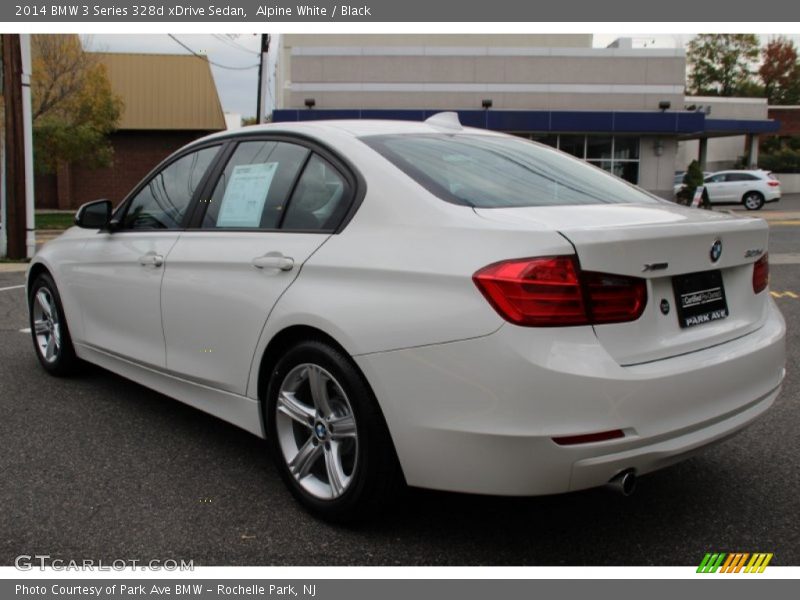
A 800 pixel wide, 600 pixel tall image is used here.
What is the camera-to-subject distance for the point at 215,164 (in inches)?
160

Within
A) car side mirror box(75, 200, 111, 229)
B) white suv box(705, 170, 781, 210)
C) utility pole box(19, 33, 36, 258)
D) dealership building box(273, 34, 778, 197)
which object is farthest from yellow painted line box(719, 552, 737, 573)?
white suv box(705, 170, 781, 210)

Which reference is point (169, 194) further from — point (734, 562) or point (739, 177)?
point (739, 177)

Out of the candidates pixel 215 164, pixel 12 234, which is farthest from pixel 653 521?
pixel 12 234

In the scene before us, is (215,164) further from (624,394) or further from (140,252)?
(624,394)

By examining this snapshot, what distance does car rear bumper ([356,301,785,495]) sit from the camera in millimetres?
2508

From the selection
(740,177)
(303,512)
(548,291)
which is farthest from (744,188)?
(548,291)

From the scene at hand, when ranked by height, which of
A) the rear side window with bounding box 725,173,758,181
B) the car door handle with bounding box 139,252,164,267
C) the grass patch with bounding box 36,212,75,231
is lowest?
the grass patch with bounding box 36,212,75,231

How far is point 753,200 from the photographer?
100 ft

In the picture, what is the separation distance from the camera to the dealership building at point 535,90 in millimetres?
29625

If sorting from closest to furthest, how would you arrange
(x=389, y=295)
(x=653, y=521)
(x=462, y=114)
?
(x=389, y=295) < (x=653, y=521) < (x=462, y=114)

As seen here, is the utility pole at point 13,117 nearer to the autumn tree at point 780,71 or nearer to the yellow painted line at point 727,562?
the yellow painted line at point 727,562

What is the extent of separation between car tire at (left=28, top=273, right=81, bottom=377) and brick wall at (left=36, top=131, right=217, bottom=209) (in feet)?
93.0

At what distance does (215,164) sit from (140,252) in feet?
2.23

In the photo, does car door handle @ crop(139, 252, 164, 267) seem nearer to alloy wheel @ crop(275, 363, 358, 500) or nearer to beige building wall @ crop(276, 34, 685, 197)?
alloy wheel @ crop(275, 363, 358, 500)
